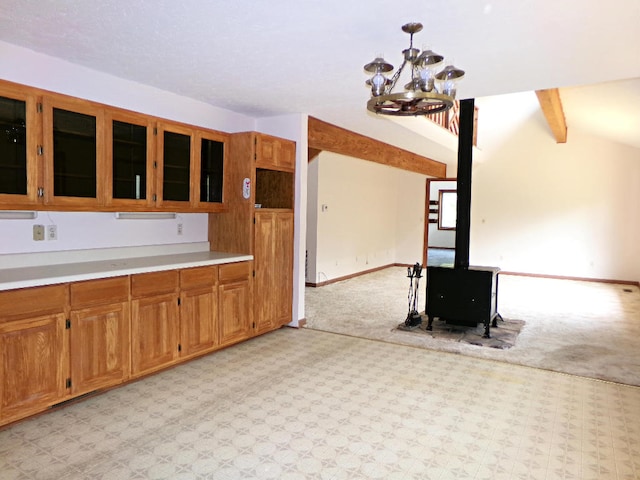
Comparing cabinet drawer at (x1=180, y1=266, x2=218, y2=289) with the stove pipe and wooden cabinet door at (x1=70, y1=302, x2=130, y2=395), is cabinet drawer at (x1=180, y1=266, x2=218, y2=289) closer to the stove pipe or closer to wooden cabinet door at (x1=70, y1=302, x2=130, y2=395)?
wooden cabinet door at (x1=70, y1=302, x2=130, y2=395)

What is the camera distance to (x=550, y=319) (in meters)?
5.70

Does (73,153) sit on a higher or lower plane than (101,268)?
higher

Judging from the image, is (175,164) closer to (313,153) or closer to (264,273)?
(264,273)

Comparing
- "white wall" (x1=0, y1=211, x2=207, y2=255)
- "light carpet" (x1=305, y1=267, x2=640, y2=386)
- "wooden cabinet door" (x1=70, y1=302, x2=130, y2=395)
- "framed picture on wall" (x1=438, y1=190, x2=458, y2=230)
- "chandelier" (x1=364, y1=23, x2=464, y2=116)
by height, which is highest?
"chandelier" (x1=364, y1=23, x2=464, y2=116)

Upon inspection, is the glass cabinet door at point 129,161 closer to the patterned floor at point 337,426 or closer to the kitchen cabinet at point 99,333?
the kitchen cabinet at point 99,333

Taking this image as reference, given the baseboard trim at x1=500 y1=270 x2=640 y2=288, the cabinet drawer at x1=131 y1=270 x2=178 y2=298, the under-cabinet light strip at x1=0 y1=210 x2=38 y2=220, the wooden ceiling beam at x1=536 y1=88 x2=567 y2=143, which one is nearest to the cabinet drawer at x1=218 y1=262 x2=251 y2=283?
the cabinet drawer at x1=131 y1=270 x2=178 y2=298

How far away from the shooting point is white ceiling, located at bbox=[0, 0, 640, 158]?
7.57 feet

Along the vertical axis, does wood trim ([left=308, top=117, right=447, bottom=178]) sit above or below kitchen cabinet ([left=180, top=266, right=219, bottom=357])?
above

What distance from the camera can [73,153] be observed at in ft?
10.2

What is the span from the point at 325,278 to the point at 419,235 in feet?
12.3

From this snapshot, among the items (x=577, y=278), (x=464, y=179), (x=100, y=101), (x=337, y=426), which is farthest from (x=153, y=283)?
(x=577, y=278)

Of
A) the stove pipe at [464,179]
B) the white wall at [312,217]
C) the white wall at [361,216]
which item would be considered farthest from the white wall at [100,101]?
the white wall at [361,216]

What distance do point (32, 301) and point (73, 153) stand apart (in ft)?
3.60

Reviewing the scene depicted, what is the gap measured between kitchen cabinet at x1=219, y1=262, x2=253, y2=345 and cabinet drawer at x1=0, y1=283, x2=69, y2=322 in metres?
1.45
